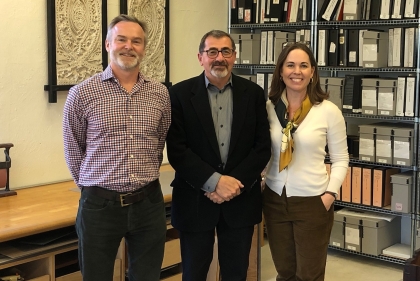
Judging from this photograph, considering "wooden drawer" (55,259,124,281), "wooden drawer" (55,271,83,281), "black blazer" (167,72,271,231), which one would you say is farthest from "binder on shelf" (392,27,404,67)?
"wooden drawer" (55,271,83,281)

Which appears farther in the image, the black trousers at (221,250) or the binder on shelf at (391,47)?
the binder on shelf at (391,47)

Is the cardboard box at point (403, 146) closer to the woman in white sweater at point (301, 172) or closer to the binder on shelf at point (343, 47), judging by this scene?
the binder on shelf at point (343, 47)

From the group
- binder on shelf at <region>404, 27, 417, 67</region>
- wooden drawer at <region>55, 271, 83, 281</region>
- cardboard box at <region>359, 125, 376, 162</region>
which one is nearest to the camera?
wooden drawer at <region>55, 271, 83, 281</region>

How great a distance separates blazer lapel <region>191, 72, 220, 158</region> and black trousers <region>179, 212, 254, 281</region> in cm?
37

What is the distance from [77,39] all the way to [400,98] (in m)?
2.25

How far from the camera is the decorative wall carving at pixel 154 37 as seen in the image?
409 centimetres

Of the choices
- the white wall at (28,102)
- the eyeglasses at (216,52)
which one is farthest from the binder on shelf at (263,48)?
the eyeglasses at (216,52)

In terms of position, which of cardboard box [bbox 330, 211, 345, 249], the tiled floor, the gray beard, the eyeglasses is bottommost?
the tiled floor

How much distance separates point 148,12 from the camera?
4113 millimetres

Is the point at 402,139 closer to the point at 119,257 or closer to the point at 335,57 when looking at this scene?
the point at 335,57

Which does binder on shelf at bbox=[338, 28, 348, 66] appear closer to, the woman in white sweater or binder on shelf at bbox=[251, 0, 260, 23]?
binder on shelf at bbox=[251, 0, 260, 23]

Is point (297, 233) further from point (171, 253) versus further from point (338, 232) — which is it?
point (338, 232)

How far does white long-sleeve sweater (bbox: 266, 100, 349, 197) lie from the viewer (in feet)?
8.32

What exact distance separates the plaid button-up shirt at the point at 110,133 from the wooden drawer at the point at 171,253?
1092 millimetres
